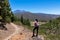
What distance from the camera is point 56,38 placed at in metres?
36.0

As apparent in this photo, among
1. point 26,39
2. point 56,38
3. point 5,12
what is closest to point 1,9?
point 5,12

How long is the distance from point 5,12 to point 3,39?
35.3 ft

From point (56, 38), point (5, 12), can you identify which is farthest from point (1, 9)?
point (56, 38)

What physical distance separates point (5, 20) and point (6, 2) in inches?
115

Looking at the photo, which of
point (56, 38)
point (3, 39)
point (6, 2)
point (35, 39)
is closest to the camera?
point (35, 39)

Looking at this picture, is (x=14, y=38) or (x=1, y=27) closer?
(x=14, y=38)

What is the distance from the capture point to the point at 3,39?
27672 millimetres

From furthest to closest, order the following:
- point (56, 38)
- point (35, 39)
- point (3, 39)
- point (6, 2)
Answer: point (6, 2) → point (56, 38) → point (3, 39) → point (35, 39)

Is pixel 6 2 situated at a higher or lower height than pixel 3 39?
higher

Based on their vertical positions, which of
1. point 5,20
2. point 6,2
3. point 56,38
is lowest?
point 56,38

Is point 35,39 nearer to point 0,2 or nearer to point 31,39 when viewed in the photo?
point 31,39

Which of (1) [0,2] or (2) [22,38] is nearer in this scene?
(2) [22,38]

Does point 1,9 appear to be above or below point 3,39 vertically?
above

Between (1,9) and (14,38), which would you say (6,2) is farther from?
(14,38)
